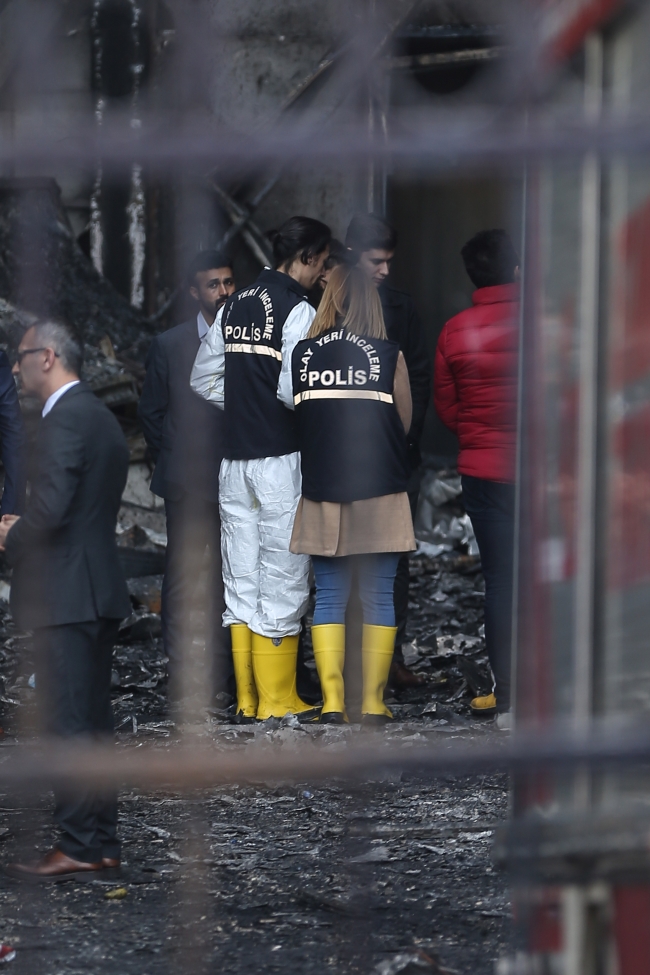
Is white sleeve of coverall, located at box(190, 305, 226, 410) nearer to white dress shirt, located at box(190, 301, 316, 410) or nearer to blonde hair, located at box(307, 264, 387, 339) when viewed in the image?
white dress shirt, located at box(190, 301, 316, 410)

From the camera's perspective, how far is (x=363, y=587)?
529 centimetres

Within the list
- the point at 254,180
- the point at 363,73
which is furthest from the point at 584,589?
the point at 254,180

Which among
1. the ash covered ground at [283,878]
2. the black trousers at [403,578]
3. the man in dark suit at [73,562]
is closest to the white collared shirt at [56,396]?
the man in dark suit at [73,562]

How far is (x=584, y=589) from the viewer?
6.93 ft

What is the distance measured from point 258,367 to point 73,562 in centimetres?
164

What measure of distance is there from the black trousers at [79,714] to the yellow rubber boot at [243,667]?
1.58m

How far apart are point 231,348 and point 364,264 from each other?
0.69 metres

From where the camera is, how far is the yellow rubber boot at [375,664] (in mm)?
5273

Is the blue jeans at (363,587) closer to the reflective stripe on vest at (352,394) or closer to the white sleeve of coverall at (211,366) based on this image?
Result: the reflective stripe on vest at (352,394)

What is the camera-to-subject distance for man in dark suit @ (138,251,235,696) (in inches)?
221

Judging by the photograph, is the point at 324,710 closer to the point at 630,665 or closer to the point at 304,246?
the point at 304,246

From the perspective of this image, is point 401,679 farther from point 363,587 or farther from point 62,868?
point 62,868

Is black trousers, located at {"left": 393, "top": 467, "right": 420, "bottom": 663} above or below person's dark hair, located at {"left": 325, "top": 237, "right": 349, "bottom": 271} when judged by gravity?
below

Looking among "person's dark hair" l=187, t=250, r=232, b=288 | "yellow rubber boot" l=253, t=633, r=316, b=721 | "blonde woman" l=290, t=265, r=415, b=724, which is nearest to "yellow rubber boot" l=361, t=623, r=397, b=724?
"blonde woman" l=290, t=265, r=415, b=724
